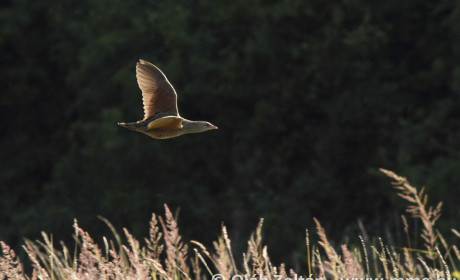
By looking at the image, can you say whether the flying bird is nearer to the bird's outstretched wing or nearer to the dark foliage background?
the bird's outstretched wing

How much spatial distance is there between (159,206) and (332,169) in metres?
2.58

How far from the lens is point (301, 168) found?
12.6 metres

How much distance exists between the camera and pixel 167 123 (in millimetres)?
3902

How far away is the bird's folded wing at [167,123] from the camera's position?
149 inches

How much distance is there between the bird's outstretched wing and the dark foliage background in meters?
7.01

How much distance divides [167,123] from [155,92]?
0.88 metres

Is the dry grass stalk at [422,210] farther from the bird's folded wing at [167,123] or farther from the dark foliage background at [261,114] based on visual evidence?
the dark foliage background at [261,114]

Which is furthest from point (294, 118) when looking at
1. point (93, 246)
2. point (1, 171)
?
point (93, 246)

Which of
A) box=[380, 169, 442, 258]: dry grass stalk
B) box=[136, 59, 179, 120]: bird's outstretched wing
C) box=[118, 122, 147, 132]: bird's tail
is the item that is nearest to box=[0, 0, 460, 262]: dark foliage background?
box=[136, 59, 179, 120]: bird's outstretched wing

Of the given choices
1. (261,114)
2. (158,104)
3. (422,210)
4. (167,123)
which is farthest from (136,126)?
(261,114)

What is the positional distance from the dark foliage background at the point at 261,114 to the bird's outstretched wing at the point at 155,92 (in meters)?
7.01

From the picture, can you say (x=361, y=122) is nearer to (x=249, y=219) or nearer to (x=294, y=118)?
(x=294, y=118)

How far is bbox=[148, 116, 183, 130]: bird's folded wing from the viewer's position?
3.79 metres

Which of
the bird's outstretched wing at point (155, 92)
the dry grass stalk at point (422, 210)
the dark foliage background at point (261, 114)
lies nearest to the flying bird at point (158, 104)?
the bird's outstretched wing at point (155, 92)
